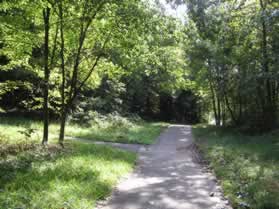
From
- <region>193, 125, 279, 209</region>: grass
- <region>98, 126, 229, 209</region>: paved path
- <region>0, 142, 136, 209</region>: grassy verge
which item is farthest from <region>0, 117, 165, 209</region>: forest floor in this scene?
<region>193, 125, 279, 209</region>: grass

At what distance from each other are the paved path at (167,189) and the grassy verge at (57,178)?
42cm

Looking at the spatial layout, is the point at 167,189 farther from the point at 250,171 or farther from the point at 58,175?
the point at 250,171

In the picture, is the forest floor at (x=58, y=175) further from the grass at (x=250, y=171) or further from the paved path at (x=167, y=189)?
the grass at (x=250, y=171)

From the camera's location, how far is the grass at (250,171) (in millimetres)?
6105

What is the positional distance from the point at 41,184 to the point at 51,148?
4141mm

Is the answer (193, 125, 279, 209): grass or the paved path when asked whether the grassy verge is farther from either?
(193, 125, 279, 209): grass

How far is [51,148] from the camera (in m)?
10.5

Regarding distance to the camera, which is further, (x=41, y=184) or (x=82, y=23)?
(x=82, y=23)

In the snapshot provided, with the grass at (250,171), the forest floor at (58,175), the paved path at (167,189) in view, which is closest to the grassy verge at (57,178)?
the forest floor at (58,175)

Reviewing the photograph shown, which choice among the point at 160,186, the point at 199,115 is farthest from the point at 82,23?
the point at 199,115

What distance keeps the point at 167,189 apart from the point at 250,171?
263 cm

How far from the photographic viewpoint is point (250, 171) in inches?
339

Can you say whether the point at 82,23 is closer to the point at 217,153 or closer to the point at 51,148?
the point at 51,148

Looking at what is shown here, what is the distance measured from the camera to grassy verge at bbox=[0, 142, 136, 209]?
5.60m
